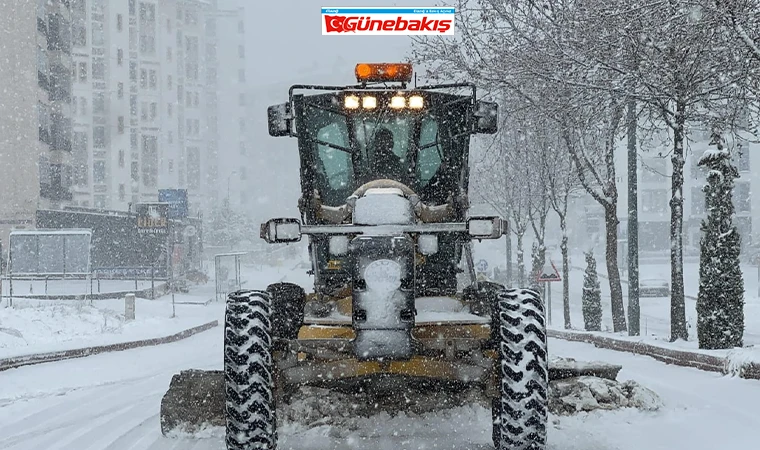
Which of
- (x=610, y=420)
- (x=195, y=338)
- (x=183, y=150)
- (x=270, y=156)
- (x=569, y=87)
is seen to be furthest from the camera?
(x=270, y=156)

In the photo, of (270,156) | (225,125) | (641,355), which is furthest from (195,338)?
(270,156)

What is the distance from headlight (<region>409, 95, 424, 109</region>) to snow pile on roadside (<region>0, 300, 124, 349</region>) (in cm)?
1236

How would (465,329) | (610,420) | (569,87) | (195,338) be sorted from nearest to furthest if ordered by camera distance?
(465,329) → (610,420) → (569,87) → (195,338)

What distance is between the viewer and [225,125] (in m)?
168

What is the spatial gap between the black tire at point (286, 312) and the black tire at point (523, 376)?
77.2 inches

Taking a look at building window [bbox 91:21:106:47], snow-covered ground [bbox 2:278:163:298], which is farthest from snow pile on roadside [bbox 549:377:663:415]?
building window [bbox 91:21:106:47]

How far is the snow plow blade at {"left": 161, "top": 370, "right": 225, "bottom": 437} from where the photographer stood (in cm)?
725

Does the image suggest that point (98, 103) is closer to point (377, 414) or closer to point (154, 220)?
point (154, 220)

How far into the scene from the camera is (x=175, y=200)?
61281mm

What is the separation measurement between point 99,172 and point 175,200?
26.3m

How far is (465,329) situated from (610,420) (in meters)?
2.42

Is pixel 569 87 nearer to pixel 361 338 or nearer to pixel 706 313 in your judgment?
pixel 706 313

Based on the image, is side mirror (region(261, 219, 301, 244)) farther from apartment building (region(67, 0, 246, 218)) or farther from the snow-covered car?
apartment building (region(67, 0, 246, 218))

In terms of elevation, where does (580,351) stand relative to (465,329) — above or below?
below
